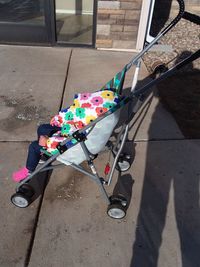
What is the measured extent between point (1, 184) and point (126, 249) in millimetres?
1325

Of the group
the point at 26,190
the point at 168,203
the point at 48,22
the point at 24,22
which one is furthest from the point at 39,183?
the point at 24,22

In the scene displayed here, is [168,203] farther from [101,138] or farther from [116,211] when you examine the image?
[101,138]

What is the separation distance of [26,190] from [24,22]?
13.1ft

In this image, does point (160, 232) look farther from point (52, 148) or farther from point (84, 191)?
point (52, 148)

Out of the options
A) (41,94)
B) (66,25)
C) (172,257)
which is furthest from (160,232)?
(66,25)

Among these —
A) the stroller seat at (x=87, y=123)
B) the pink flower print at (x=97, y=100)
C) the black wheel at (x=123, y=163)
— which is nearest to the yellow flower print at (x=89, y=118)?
the stroller seat at (x=87, y=123)

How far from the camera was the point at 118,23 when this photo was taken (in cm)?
564

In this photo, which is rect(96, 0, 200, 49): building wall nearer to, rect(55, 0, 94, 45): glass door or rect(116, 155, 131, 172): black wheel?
rect(55, 0, 94, 45): glass door

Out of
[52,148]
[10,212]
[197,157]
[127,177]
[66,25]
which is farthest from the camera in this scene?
[66,25]

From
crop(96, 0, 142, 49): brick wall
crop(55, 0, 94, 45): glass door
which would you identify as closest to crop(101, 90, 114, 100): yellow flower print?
crop(96, 0, 142, 49): brick wall

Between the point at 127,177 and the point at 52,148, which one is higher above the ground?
the point at 52,148

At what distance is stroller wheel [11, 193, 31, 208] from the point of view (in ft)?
8.83

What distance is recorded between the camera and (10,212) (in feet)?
8.91

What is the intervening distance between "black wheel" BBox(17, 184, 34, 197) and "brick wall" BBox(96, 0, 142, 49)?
3814mm
